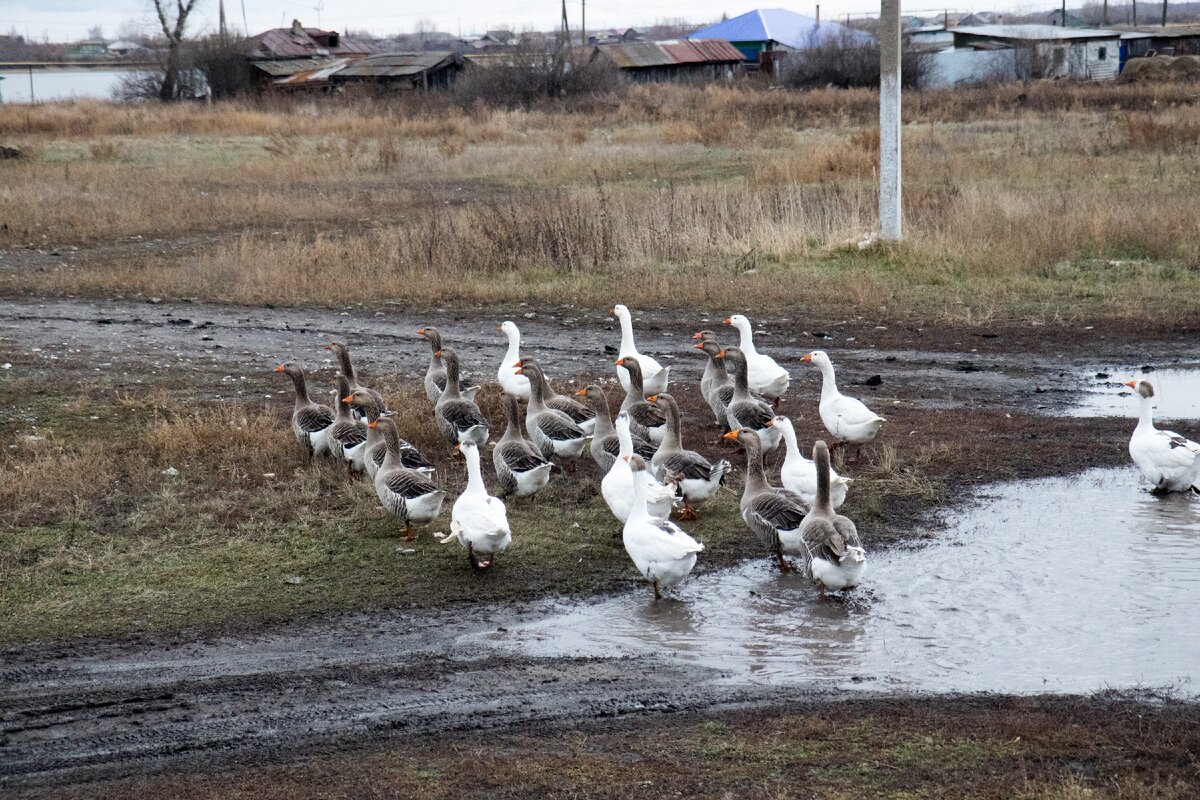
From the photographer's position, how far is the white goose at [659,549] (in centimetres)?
746

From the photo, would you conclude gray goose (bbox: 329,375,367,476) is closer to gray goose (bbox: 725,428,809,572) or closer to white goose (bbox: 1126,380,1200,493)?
gray goose (bbox: 725,428,809,572)

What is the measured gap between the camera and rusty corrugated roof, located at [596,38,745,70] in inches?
2938

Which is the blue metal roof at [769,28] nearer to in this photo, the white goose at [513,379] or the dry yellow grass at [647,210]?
the dry yellow grass at [647,210]

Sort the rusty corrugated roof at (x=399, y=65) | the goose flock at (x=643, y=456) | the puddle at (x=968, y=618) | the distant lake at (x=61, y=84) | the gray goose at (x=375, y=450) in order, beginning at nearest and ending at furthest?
the puddle at (x=968, y=618), the goose flock at (x=643, y=456), the gray goose at (x=375, y=450), the rusty corrugated roof at (x=399, y=65), the distant lake at (x=61, y=84)

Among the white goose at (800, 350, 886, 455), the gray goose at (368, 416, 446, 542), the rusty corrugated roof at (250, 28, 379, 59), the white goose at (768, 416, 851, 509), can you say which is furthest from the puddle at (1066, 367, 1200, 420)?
the rusty corrugated roof at (250, 28, 379, 59)

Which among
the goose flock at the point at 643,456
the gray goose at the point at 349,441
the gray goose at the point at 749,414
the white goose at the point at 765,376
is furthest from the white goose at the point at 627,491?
the white goose at the point at 765,376

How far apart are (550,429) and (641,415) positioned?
83 centimetres

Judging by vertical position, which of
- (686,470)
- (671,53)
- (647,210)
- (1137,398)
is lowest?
(1137,398)

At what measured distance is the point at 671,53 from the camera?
77.7 meters

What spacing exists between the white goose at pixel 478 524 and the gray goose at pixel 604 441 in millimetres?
1721

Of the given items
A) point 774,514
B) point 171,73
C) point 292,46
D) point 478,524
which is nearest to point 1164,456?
point 774,514

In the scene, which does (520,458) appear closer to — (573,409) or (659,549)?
(573,409)

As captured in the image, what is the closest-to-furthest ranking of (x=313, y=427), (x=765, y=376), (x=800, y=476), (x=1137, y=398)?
(x=800, y=476) < (x=313, y=427) < (x=765, y=376) < (x=1137, y=398)

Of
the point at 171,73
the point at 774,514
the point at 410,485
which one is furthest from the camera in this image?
the point at 171,73
